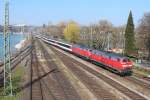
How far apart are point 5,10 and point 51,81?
561 inches

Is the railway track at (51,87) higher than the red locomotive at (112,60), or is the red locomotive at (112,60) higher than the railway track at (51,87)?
the red locomotive at (112,60)

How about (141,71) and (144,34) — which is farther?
(144,34)

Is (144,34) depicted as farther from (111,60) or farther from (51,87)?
(51,87)

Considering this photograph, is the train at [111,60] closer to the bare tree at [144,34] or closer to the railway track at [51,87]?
the railway track at [51,87]

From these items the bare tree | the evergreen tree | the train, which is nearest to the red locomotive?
the train

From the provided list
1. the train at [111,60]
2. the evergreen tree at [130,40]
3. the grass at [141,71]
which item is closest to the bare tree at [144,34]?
the evergreen tree at [130,40]

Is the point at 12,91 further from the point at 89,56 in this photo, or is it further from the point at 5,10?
the point at 89,56

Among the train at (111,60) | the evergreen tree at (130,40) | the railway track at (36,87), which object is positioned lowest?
the railway track at (36,87)

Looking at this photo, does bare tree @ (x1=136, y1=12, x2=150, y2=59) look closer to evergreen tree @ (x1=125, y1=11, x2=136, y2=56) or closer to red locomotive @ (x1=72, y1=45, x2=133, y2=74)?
evergreen tree @ (x1=125, y1=11, x2=136, y2=56)

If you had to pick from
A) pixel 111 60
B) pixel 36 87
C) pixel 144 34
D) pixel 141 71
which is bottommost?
pixel 36 87

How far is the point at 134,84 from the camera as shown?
42.8m

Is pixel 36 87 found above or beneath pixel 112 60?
beneath

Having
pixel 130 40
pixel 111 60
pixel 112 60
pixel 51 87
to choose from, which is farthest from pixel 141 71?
pixel 130 40

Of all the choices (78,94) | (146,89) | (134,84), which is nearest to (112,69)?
(134,84)
